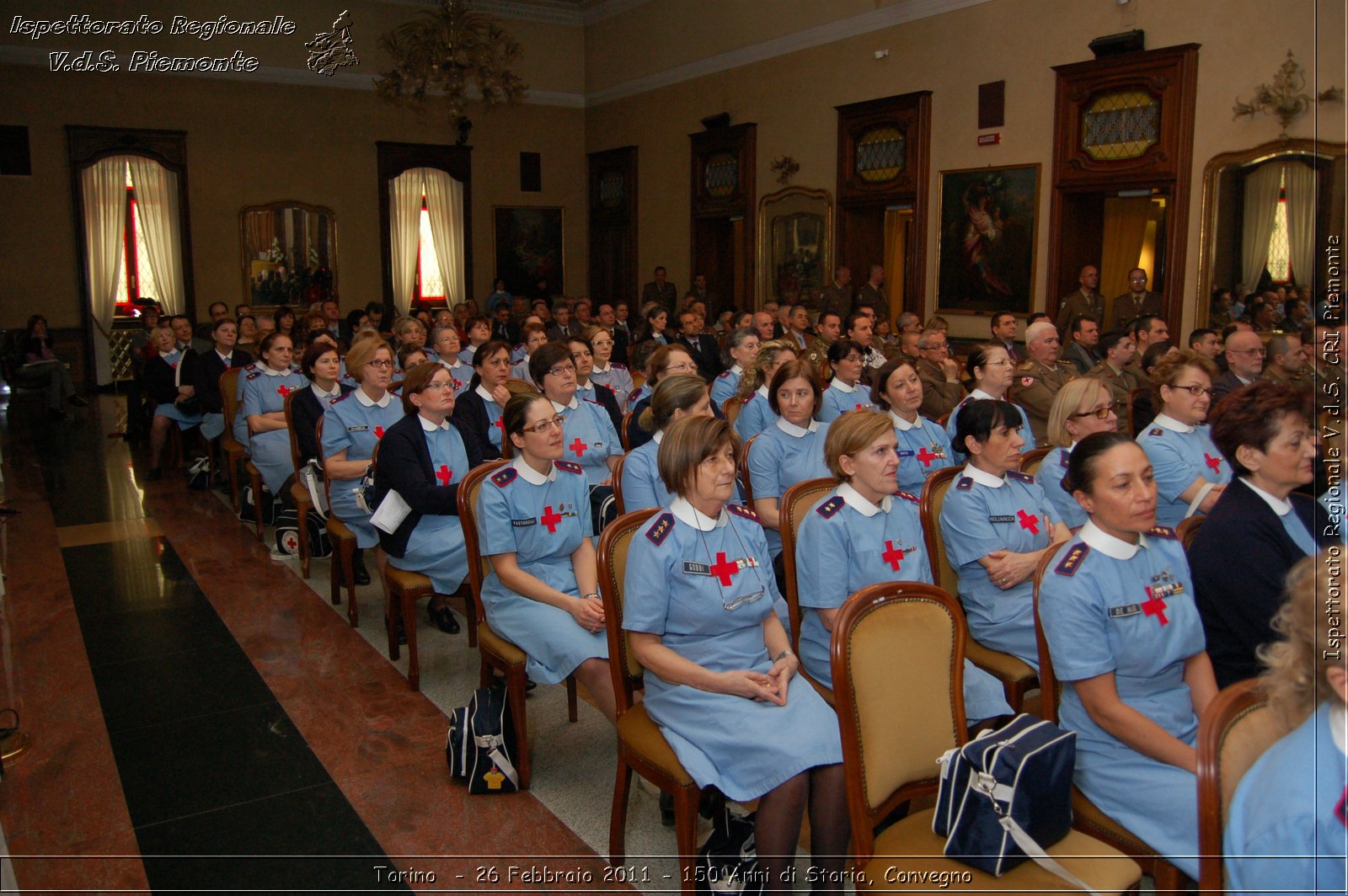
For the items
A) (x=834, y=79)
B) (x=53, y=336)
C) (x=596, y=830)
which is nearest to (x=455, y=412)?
(x=596, y=830)

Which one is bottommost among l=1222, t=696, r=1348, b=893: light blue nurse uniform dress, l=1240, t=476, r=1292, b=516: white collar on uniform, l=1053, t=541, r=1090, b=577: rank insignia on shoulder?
l=1222, t=696, r=1348, b=893: light blue nurse uniform dress

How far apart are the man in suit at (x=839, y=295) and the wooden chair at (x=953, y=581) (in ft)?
27.7

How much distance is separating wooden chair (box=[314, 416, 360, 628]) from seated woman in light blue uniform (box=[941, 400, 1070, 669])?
2.86m

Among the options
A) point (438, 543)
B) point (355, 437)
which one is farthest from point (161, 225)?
point (438, 543)

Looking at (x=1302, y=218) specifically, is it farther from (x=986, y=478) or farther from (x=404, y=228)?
(x=404, y=228)

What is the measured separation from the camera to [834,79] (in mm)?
12148

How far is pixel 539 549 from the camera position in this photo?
137 inches

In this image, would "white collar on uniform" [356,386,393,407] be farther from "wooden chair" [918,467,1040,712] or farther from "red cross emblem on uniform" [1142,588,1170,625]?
"red cross emblem on uniform" [1142,588,1170,625]

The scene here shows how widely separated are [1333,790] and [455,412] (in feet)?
14.8

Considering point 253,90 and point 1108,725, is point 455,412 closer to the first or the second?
point 1108,725

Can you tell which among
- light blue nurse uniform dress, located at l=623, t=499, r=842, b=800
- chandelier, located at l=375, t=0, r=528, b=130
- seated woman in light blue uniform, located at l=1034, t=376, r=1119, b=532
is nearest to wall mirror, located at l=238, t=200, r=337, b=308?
chandelier, located at l=375, t=0, r=528, b=130

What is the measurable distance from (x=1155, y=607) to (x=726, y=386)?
4417 millimetres

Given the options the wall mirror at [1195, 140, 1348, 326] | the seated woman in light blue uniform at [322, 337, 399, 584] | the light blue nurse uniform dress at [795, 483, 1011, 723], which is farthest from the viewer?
the wall mirror at [1195, 140, 1348, 326]

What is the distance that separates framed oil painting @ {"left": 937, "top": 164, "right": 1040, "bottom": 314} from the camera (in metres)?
10.2
